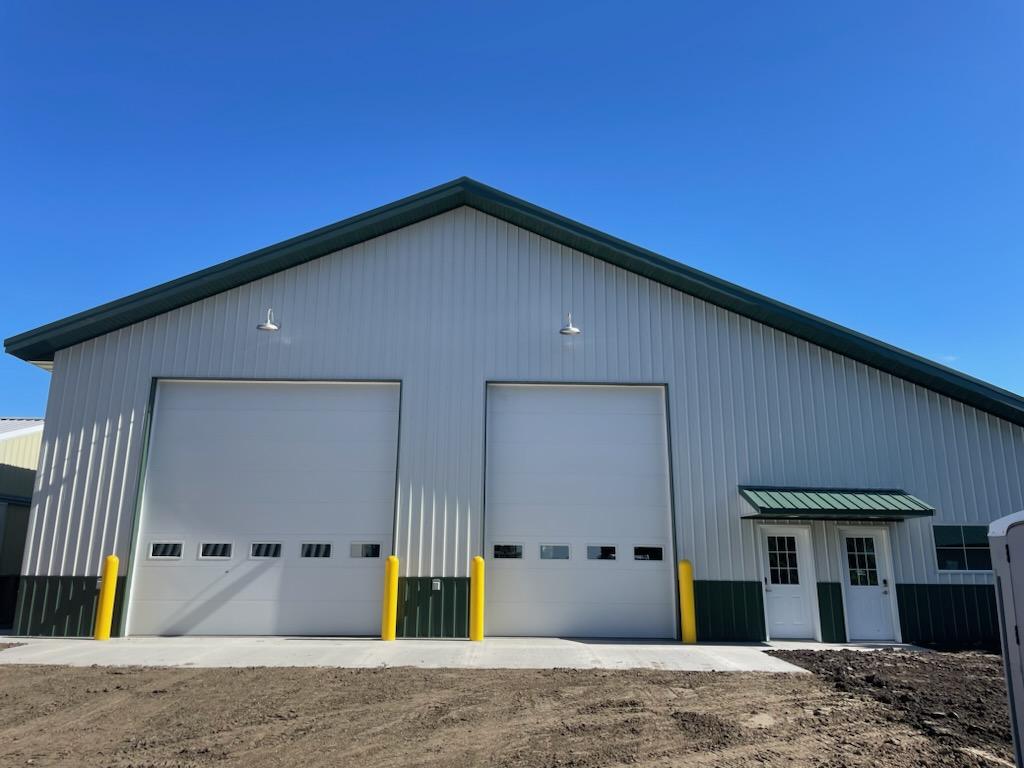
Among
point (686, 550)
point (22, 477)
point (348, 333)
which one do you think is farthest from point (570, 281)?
point (22, 477)

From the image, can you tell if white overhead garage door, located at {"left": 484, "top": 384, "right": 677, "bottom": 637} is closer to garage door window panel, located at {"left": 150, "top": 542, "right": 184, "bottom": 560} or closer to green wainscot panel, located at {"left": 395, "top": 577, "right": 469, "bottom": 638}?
green wainscot panel, located at {"left": 395, "top": 577, "right": 469, "bottom": 638}

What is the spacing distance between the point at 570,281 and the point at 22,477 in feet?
48.7

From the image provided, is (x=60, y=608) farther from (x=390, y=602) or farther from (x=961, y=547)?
(x=961, y=547)

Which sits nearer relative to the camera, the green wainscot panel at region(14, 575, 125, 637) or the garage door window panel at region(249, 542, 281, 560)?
the green wainscot panel at region(14, 575, 125, 637)

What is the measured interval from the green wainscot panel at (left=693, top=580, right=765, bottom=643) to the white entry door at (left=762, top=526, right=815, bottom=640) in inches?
12.8

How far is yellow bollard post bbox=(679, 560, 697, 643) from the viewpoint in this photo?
40.2 ft

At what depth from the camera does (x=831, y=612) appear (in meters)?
12.6

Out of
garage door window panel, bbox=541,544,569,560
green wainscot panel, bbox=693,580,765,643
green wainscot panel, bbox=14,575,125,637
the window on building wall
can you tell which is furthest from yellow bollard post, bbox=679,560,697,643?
green wainscot panel, bbox=14,575,125,637

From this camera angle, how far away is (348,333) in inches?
538

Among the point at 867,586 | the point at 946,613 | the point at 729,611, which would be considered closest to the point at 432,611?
the point at 729,611

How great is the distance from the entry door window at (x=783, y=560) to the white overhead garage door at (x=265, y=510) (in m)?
7.33

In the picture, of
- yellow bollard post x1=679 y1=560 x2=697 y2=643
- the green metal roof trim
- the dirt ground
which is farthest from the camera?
the green metal roof trim

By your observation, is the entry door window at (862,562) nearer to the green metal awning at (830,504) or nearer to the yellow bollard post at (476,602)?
the green metal awning at (830,504)

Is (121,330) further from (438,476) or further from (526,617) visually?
(526,617)
